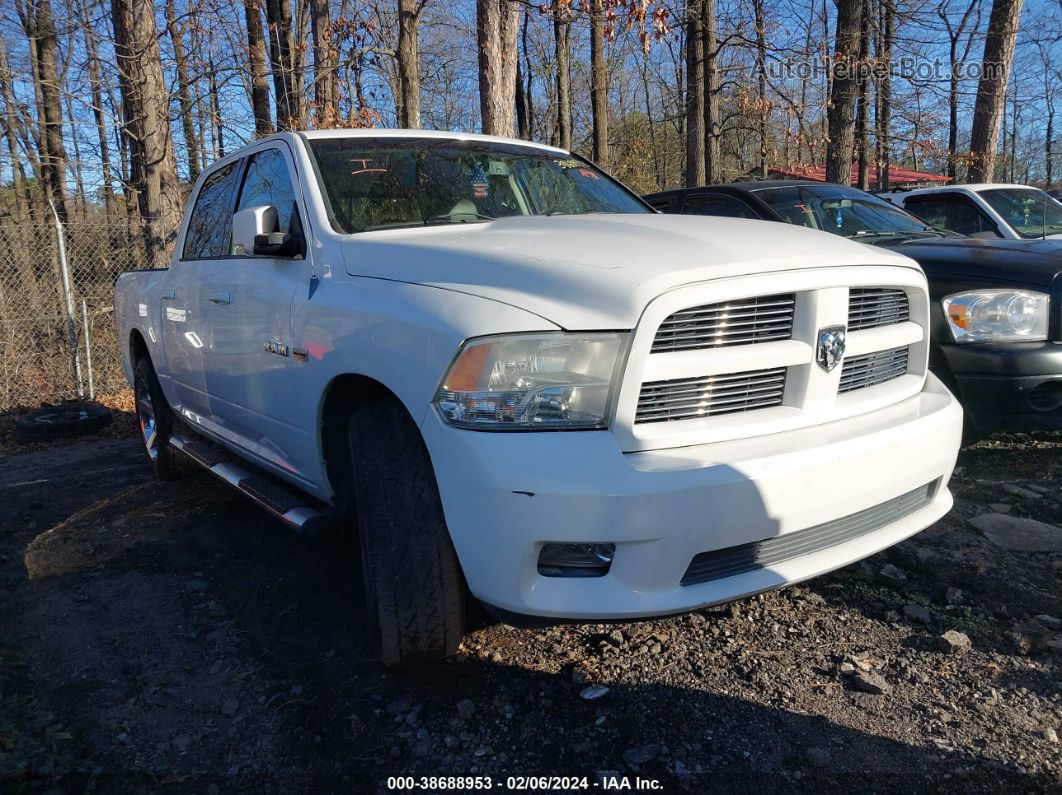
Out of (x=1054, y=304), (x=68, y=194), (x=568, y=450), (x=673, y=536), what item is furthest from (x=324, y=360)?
(x=68, y=194)

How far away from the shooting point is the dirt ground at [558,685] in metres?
2.16

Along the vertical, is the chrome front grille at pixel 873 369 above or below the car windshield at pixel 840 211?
below

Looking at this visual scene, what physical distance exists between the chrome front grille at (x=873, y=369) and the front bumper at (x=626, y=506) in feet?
1.10

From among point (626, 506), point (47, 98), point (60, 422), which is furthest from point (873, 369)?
point (47, 98)

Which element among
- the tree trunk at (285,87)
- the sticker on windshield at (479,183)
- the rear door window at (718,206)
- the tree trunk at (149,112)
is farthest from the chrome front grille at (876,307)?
the tree trunk at (285,87)

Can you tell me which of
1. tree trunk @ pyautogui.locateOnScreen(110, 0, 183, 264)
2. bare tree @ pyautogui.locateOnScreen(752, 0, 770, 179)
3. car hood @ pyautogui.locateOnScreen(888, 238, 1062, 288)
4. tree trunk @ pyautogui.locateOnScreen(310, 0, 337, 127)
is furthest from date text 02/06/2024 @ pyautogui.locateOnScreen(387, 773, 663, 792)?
bare tree @ pyautogui.locateOnScreen(752, 0, 770, 179)

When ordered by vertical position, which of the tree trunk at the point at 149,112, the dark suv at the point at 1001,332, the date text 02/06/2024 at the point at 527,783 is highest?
the tree trunk at the point at 149,112

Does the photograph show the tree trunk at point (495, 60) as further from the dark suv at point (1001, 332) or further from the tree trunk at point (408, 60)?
the dark suv at point (1001, 332)

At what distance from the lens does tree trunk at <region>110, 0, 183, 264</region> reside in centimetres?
980

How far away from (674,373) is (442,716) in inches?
48.5

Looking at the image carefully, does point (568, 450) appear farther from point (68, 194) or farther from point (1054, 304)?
point (68, 194)

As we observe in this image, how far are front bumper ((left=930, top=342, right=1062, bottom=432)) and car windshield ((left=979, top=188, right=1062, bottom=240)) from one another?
484 cm

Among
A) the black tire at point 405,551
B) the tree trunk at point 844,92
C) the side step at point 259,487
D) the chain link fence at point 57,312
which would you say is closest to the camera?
the black tire at point 405,551

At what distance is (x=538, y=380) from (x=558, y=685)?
1043mm
